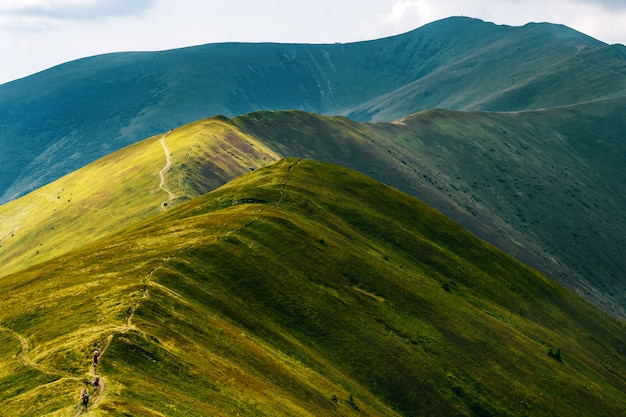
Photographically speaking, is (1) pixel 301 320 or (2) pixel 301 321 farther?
(1) pixel 301 320

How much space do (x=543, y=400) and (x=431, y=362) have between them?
16.1 m

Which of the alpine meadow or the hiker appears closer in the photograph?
the hiker

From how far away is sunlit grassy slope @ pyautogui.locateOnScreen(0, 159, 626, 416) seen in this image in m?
51.2

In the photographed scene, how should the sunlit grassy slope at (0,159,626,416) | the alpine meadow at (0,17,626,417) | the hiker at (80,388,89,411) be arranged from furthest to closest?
the sunlit grassy slope at (0,159,626,416) < the alpine meadow at (0,17,626,417) < the hiker at (80,388,89,411)

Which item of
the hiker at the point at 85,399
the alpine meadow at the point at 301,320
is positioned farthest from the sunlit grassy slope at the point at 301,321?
the hiker at the point at 85,399

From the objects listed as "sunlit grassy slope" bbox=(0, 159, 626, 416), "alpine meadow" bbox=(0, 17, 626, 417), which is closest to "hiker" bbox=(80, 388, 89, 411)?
"alpine meadow" bbox=(0, 17, 626, 417)

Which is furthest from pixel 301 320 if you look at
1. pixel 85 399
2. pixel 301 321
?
pixel 85 399

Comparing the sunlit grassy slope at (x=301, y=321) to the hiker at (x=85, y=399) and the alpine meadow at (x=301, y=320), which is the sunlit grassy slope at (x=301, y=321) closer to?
the alpine meadow at (x=301, y=320)

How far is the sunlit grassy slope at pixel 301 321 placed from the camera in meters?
51.2

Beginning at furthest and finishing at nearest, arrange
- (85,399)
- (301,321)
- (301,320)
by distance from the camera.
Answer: (301,320), (301,321), (85,399)

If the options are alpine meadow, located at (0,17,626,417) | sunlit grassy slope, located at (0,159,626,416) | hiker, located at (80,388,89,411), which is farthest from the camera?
sunlit grassy slope, located at (0,159,626,416)

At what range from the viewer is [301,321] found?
79.5m

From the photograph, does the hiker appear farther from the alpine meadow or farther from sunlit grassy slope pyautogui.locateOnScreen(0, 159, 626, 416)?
sunlit grassy slope pyautogui.locateOnScreen(0, 159, 626, 416)

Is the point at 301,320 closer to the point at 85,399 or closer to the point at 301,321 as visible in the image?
the point at 301,321
